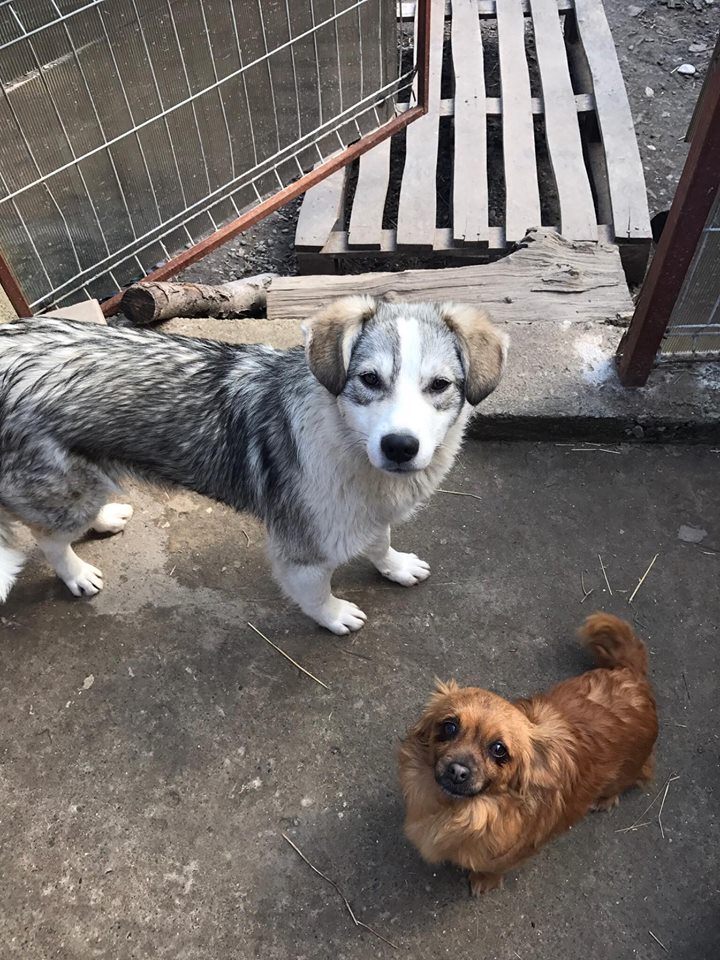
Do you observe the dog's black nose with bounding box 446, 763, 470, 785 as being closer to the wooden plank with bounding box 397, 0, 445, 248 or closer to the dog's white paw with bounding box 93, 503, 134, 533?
the dog's white paw with bounding box 93, 503, 134, 533

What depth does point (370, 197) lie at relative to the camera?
5375 millimetres

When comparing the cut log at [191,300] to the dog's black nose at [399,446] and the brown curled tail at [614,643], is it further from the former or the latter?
the brown curled tail at [614,643]

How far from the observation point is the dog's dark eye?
2316mm

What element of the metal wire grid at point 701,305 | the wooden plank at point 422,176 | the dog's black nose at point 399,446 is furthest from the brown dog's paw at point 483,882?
the wooden plank at point 422,176

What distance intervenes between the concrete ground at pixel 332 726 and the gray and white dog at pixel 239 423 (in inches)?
23.6

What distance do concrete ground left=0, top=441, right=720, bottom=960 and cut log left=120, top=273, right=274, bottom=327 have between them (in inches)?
49.9

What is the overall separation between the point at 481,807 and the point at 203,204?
14.6 ft

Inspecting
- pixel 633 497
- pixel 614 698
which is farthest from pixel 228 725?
pixel 633 497

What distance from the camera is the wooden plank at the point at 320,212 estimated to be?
5117 mm

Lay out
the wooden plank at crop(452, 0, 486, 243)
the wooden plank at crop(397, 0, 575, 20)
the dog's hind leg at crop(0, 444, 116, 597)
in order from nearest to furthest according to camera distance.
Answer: the dog's hind leg at crop(0, 444, 116, 597), the wooden plank at crop(452, 0, 486, 243), the wooden plank at crop(397, 0, 575, 20)

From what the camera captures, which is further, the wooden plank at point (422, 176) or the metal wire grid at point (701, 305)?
the wooden plank at point (422, 176)

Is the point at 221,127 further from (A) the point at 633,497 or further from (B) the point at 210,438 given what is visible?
(A) the point at 633,497

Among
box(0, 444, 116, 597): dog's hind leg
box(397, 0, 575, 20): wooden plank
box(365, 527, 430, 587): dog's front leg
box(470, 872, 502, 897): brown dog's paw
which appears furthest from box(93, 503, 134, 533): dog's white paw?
box(397, 0, 575, 20): wooden plank

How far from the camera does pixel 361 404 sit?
95.1 inches
